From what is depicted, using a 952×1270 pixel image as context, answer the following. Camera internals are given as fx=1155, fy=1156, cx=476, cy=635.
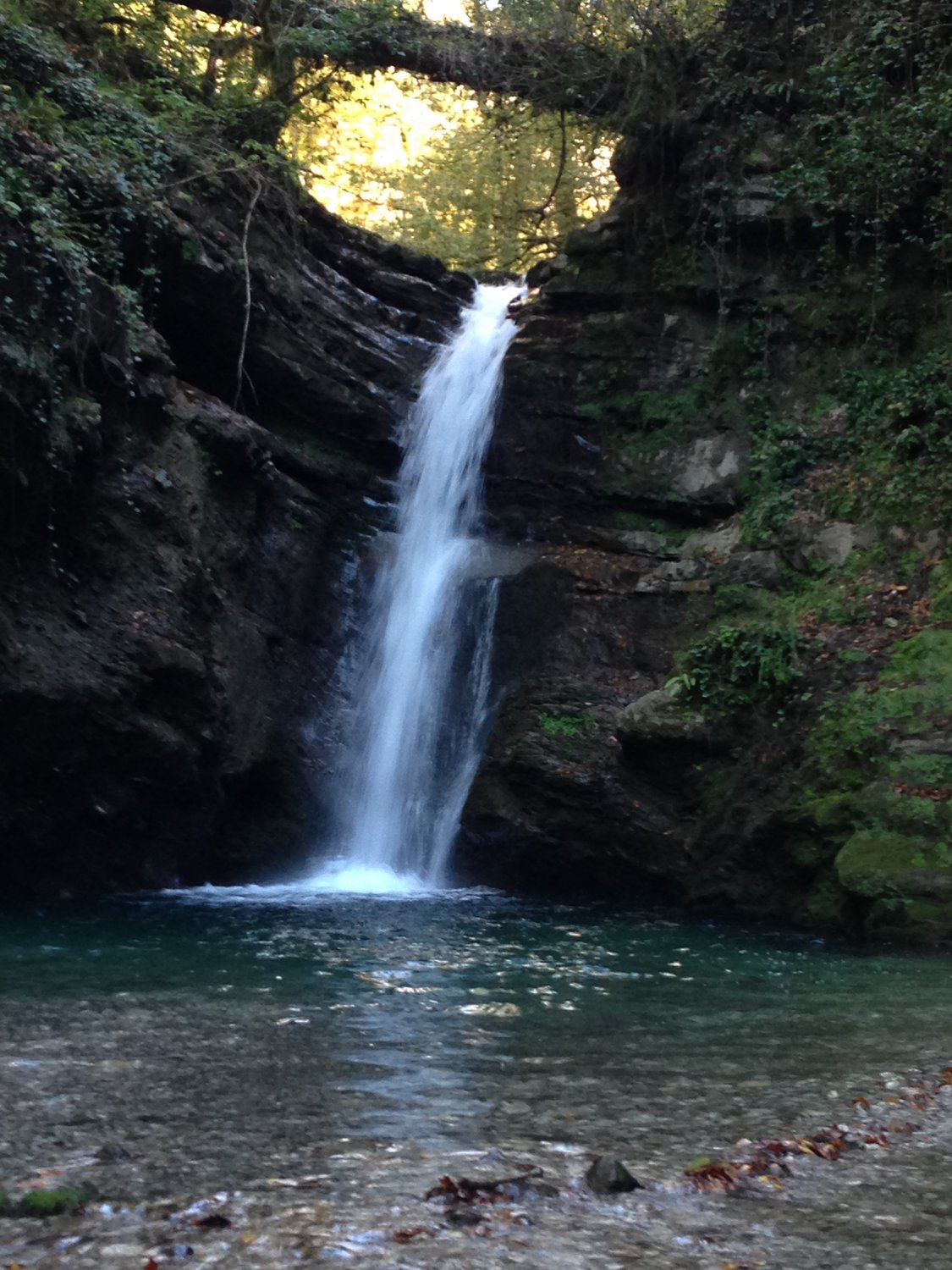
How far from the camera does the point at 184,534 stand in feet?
42.5

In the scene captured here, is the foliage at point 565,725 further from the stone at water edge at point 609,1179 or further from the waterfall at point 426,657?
the stone at water edge at point 609,1179

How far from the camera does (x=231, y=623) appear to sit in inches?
530

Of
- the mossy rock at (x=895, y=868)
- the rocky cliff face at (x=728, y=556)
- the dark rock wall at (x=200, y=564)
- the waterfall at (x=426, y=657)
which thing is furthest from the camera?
the waterfall at (x=426, y=657)

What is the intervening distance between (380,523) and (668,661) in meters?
4.51

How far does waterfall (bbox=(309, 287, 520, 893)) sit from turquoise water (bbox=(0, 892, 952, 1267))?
3830 millimetres

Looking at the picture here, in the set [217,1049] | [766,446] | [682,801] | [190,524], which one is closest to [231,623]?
[190,524]

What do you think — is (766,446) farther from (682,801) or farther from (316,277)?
(316,277)

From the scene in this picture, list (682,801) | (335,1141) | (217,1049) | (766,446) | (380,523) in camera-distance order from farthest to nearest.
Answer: (380,523), (766,446), (682,801), (217,1049), (335,1141)

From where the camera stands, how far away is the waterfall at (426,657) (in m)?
13.6

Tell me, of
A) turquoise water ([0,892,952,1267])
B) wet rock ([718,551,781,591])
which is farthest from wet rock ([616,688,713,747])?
turquoise water ([0,892,952,1267])

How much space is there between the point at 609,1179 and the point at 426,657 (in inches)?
447

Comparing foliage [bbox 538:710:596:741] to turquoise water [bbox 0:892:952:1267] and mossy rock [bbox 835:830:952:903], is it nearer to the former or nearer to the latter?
turquoise water [bbox 0:892:952:1267]

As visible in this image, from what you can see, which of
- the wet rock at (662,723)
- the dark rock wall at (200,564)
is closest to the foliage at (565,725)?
the wet rock at (662,723)

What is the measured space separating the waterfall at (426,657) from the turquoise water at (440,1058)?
383 cm
